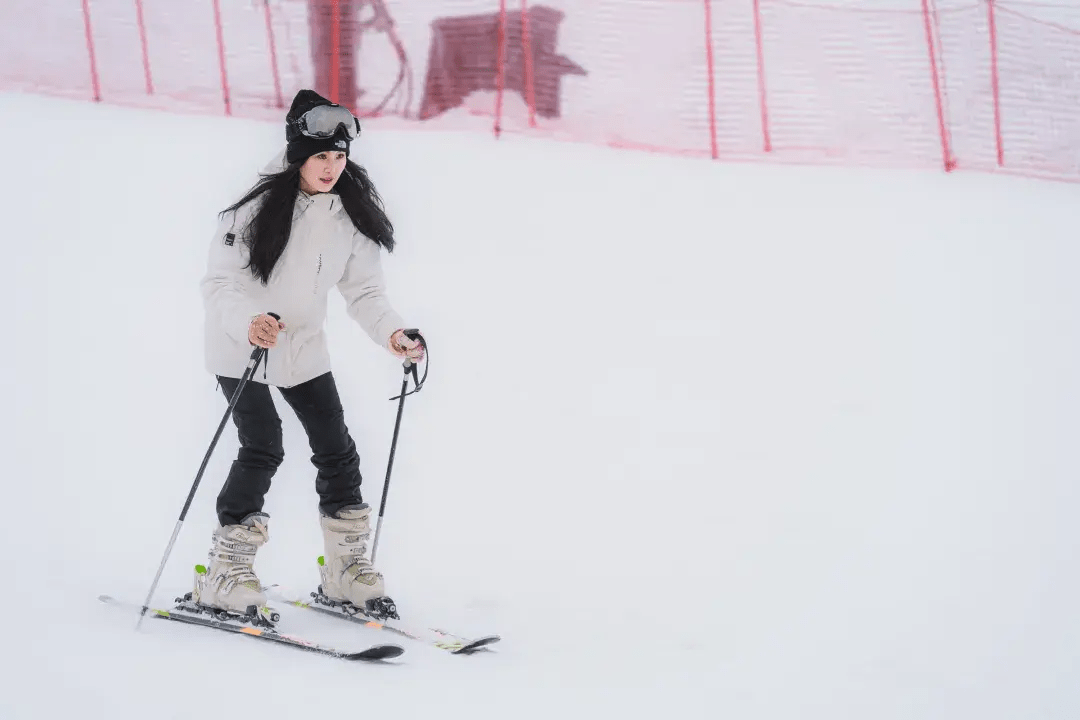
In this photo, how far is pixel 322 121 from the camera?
3152mm

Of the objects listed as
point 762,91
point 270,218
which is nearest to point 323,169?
point 270,218

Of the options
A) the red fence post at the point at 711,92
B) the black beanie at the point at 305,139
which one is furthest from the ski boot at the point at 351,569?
the red fence post at the point at 711,92

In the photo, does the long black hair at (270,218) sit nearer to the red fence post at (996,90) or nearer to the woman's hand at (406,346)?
the woman's hand at (406,346)

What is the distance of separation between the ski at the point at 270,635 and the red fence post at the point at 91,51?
621cm

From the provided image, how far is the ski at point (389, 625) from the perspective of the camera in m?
3.21

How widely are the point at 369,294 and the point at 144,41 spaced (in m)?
5.80

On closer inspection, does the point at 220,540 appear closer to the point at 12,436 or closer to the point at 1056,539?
the point at 12,436

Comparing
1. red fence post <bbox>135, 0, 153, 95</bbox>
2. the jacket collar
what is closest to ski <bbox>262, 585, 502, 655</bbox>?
the jacket collar

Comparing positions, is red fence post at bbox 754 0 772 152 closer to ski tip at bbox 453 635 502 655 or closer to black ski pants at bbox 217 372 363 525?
black ski pants at bbox 217 372 363 525

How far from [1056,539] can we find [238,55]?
666 centimetres

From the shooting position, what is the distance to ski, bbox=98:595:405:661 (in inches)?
118

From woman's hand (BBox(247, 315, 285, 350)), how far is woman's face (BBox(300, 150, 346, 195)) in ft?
1.59

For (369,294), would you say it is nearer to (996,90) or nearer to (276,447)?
(276,447)

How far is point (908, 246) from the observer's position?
7.29 m
